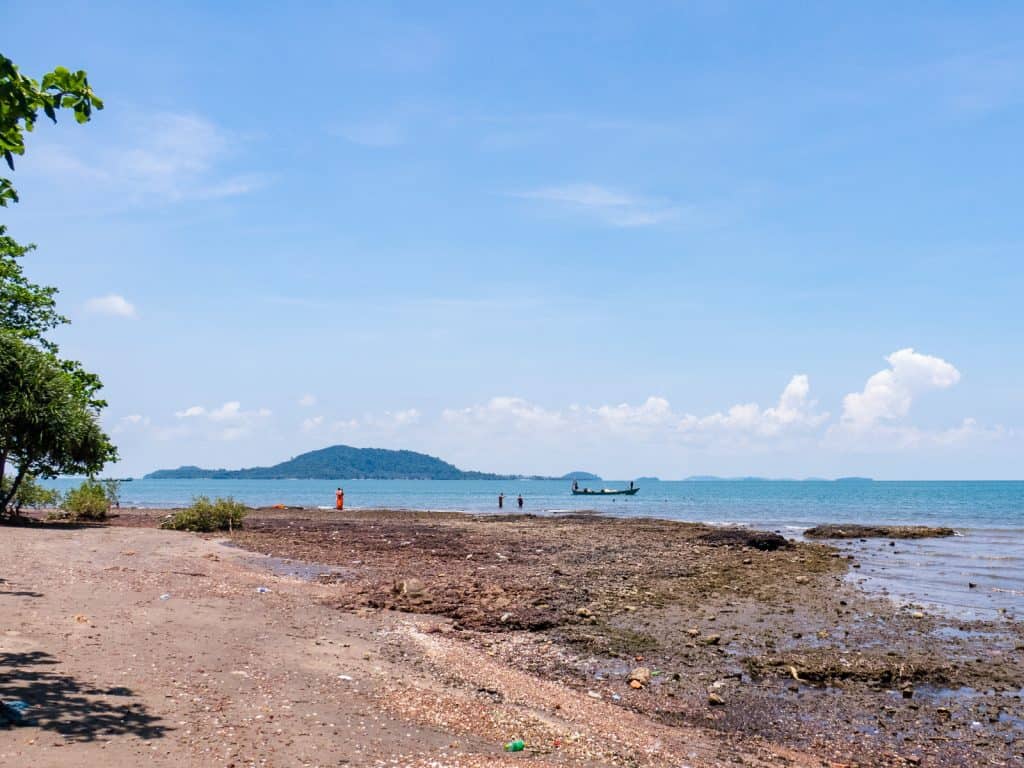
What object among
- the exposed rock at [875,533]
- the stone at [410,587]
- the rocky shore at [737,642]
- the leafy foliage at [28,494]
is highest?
the leafy foliage at [28,494]

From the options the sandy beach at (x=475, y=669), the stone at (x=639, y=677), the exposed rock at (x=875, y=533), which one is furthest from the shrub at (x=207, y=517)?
the exposed rock at (x=875, y=533)

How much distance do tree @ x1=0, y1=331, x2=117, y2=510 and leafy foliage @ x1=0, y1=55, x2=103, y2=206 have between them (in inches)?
876

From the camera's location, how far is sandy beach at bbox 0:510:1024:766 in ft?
25.6

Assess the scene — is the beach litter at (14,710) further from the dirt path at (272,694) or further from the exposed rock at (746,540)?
the exposed rock at (746,540)

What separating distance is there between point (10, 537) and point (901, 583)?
29293 mm

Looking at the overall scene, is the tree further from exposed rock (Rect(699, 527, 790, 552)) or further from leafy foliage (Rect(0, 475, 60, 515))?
exposed rock (Rect(699, 527, 790, 552))

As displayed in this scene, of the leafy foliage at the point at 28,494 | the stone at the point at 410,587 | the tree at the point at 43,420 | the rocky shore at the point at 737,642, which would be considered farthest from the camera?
the leafy foliage at the point at 28,494

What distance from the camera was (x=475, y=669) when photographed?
37.8 feet

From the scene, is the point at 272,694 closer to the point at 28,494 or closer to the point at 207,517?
the point at 207,517

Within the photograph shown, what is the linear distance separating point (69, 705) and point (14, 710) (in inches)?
22.0

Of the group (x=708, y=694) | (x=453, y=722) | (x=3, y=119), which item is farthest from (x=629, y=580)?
(x=3, y=119)

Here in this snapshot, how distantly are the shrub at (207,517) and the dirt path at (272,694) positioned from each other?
835 inches

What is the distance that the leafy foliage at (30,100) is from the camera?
6457mm

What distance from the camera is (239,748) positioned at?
7117 millimetres
